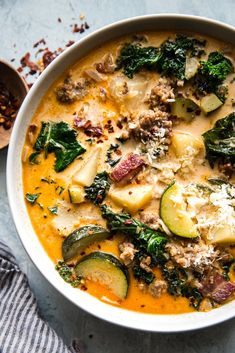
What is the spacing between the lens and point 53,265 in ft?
13.4

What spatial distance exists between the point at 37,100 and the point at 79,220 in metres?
0.93

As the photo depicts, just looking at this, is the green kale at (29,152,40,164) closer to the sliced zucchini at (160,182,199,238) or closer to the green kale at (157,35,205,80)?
the sliced zucchini at (160,182,199,238)

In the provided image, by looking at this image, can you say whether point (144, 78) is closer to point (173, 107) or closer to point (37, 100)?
point (173, 107)

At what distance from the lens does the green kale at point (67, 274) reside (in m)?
4.07

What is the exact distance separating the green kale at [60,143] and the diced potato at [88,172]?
0.09m

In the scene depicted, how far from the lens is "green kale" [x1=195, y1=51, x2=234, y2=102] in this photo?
3971mm

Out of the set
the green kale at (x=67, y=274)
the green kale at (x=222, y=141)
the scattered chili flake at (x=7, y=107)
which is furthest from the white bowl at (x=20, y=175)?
the green kale at (x=222, y=141)

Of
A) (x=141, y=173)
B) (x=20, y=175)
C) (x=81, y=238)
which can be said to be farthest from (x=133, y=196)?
(x=20, y=175)

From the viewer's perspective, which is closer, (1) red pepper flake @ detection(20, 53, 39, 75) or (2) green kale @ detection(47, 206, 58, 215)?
(2) green kale @ detection(47, 206, 58, 215)

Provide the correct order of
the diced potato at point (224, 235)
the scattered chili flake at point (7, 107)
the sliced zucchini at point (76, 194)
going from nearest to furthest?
the diced potato at point (224, 235) < the sliced zucchini at point (76, 194) < the scattered chili flake at point (7, 107)

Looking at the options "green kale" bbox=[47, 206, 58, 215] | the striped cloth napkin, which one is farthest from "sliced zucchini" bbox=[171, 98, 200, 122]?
the striped cloth napkin

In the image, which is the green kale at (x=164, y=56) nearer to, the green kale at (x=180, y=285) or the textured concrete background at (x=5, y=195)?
the textured concrete background at (x=5, y=195)

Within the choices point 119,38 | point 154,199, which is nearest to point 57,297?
point 154,199

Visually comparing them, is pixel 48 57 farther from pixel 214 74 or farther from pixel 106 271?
pixel 106 271
